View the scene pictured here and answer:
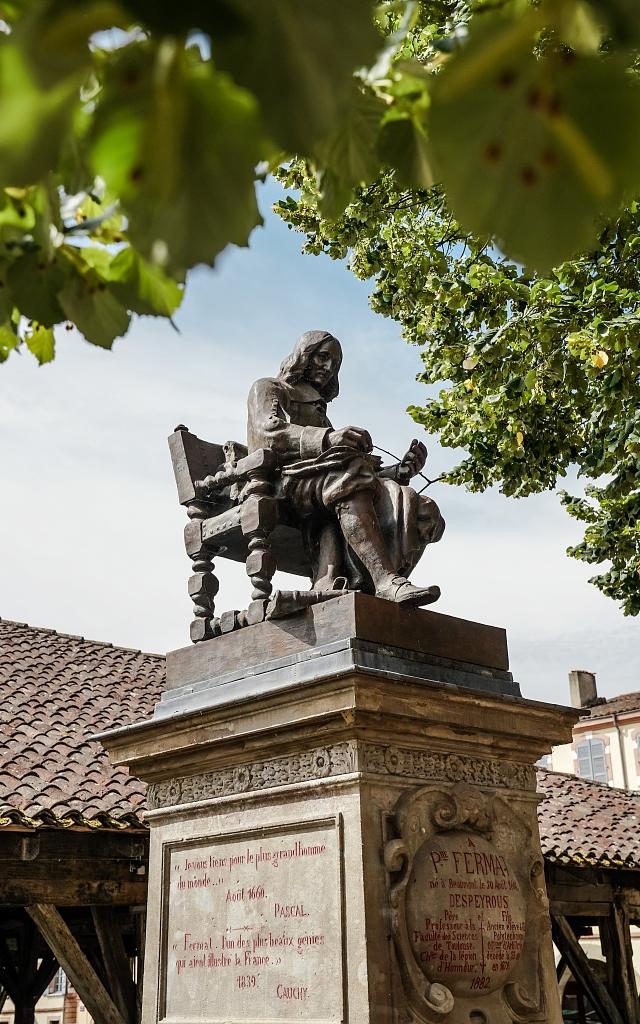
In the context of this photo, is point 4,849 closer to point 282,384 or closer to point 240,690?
point 240,690

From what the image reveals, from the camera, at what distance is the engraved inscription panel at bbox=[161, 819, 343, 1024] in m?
3.83

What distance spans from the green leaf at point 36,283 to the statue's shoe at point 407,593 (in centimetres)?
312

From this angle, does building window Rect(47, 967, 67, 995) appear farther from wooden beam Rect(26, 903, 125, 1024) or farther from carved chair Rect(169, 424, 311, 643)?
carved chair Rect(169, 424, 311, 643)

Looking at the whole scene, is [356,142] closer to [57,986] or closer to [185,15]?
[185,15]

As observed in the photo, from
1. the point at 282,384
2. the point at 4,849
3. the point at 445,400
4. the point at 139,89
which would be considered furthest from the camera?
the point at 445,400

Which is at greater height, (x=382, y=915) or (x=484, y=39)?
(x=484, y=39)

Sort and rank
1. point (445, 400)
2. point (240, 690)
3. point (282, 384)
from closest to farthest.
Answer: point (240, 690)
point (282, 384)
point (445, 400)

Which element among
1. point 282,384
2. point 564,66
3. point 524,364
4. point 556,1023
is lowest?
point 556,1023

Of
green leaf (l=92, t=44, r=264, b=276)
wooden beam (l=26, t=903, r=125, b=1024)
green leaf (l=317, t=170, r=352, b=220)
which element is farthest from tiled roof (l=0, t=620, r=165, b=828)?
green leaf (l=92, t=44, r=264, b=276)

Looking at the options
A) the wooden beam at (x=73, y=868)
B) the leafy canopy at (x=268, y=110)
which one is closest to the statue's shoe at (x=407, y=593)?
the leafy canopy at (x=268, y=110)

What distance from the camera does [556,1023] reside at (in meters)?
4.26

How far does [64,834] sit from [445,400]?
15.4ft

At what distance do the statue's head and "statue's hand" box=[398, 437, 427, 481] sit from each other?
608 mm

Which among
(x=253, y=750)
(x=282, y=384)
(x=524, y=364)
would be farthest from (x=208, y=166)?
(x=524, y=364)
